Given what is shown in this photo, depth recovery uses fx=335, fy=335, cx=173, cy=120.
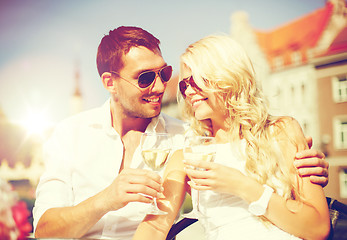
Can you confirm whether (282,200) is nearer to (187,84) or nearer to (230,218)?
(230,218)

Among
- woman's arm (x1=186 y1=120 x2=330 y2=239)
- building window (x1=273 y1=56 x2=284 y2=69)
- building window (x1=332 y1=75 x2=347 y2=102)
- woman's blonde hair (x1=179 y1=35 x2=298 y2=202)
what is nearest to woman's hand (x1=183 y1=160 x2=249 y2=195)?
woman's arm (x1=186 y1=120 x2=330 y2=239)

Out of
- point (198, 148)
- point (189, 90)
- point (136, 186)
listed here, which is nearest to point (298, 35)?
point (189, 90)

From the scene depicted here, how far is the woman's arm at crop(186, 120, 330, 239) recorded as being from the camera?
1653mm

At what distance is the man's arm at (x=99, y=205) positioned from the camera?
1.65 m

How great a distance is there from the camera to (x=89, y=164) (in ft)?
8.39

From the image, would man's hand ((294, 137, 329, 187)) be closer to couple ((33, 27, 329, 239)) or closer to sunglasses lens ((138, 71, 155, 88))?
couple ((33, 27, 329, 239))

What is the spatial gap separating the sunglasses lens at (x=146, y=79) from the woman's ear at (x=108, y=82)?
14.0 inches

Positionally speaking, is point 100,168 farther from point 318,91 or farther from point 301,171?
point 318,91

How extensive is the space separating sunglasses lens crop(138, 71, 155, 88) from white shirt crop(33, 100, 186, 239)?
1.05ft

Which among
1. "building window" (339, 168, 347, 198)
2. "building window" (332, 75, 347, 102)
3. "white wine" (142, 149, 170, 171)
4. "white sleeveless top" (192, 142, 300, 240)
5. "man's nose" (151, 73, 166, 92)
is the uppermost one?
"man's nose" (151, 73, 166, 92)

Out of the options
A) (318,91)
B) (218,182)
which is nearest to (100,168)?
(218,182)

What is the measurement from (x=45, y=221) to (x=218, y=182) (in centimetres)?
120

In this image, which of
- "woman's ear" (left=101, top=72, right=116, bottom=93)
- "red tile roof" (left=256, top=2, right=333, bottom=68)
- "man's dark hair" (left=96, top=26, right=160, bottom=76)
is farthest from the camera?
"red tile roof" (left=256, top=2, right=333, bottom=68)

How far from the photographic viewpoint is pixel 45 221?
215cm
